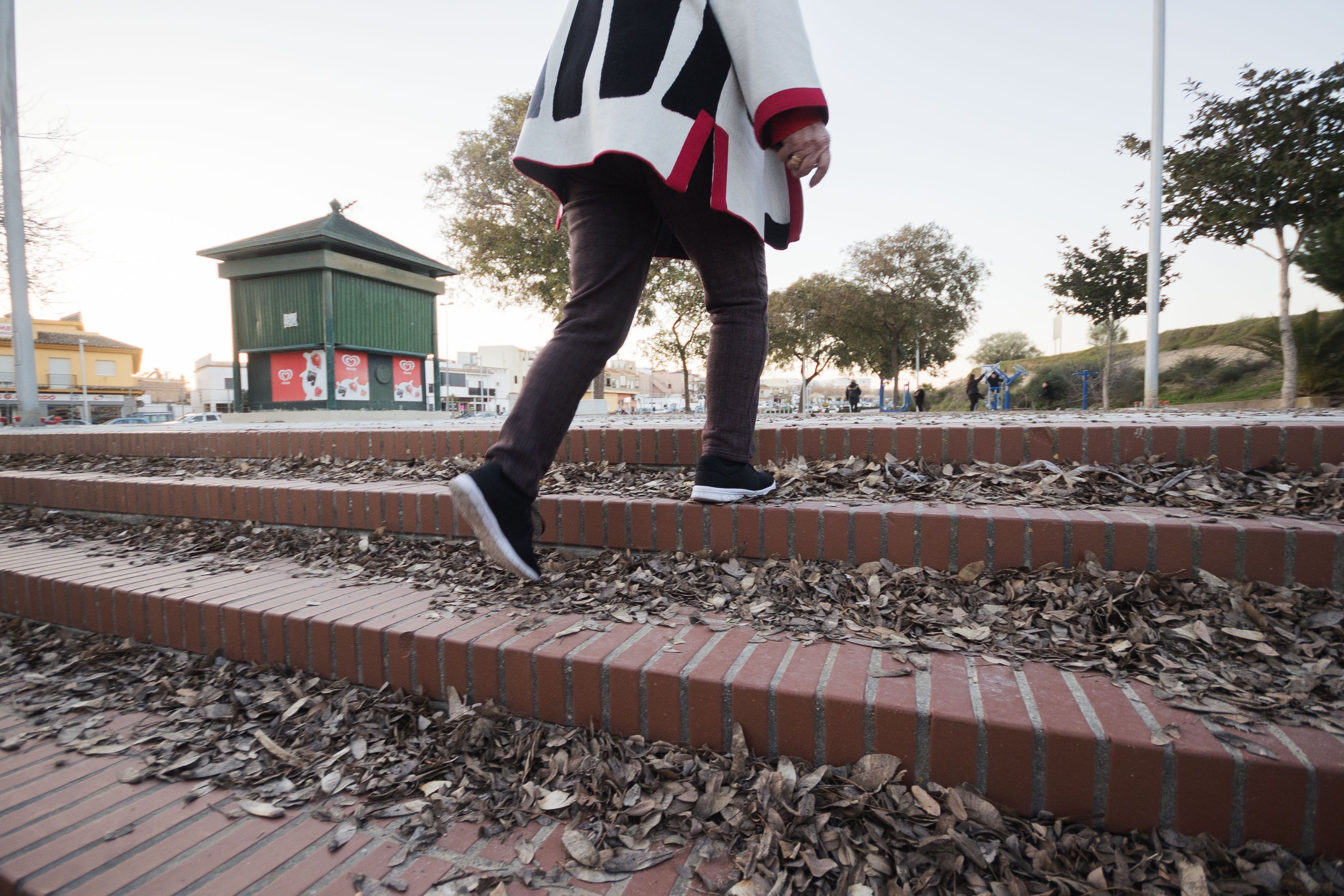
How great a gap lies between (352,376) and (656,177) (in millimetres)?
14141

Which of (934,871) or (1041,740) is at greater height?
(1041,740)

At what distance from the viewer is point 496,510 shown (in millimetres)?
1740

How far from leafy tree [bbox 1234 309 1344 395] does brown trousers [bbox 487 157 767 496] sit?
42.3 feet

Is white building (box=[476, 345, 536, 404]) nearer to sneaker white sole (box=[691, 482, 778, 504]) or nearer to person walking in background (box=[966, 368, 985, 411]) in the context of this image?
person walking in background (box=[966, 368, 985, 411])

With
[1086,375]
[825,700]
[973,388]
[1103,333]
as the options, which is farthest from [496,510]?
[1103,333]

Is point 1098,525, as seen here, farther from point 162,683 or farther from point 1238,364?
point 1238,364

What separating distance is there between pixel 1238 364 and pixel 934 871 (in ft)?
74.3

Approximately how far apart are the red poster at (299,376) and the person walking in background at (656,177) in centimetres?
1349

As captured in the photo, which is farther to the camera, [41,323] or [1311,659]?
[41,323]

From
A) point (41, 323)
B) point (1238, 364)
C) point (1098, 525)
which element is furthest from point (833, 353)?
point (41, 323)

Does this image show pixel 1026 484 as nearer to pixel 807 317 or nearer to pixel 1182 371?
pixel 1182 371

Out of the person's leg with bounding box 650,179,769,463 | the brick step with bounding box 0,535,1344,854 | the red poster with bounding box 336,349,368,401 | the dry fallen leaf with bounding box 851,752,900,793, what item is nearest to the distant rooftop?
the red poster with bounding box 336,349,368,401

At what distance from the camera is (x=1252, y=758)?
1.04m

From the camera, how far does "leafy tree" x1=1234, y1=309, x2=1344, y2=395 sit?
10102 millimetres
